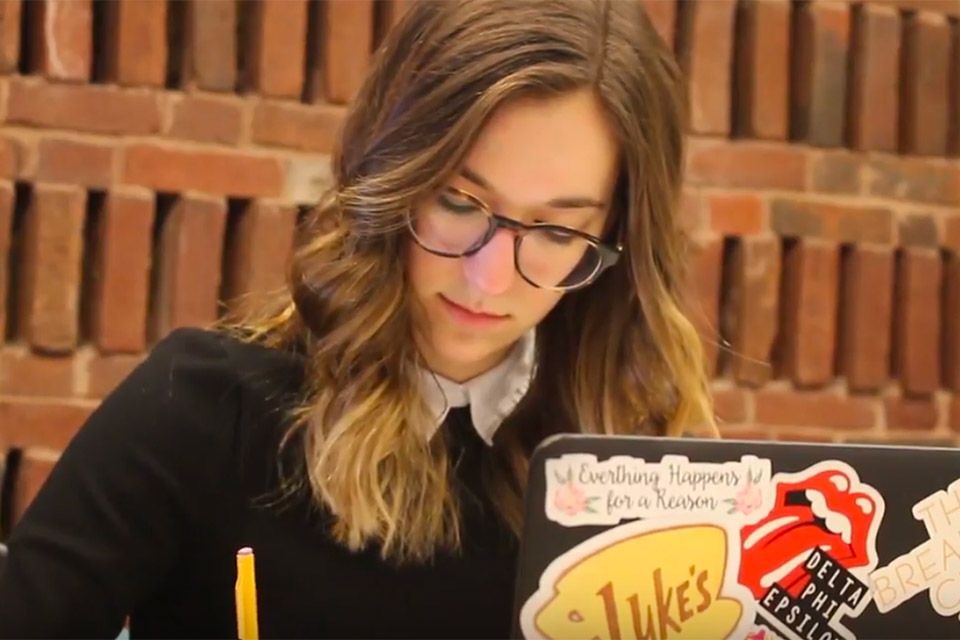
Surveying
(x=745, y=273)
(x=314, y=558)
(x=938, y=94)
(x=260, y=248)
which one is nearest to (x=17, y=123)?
(x=260, y=248)

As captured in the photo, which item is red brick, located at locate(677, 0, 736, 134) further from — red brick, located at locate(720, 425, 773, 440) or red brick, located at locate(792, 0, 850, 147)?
red brick, located at locate(720, 425, 773, 440)

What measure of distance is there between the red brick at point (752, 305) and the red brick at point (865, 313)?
128mm

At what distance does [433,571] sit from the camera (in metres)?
0.98

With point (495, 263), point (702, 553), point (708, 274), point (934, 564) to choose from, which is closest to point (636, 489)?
point (702, 553)

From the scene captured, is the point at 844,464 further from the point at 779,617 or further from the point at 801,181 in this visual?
the point at 801,181

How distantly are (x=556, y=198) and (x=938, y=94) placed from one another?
114 centimetres

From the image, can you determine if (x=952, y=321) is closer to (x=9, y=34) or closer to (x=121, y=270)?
(x=121, y=270)

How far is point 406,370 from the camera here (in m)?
1.00

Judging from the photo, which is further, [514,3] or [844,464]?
[514,3]

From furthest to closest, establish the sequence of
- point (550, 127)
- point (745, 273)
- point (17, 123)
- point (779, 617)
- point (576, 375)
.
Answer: point (745, 273) < point (17, 123) < point (576, 375) < point (550, 127) < point (779, 617)

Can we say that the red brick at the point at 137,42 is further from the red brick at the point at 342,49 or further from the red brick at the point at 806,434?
the red brick at the point at 806,434

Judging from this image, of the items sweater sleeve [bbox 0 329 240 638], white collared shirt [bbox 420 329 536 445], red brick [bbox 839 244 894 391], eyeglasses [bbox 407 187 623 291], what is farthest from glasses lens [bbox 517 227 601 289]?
red brick [bbox 839 244 894 391]

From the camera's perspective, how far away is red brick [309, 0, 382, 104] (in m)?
1.55

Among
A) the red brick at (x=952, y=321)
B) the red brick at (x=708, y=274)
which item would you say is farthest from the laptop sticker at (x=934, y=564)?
the red brick at (x=952, y=321)
